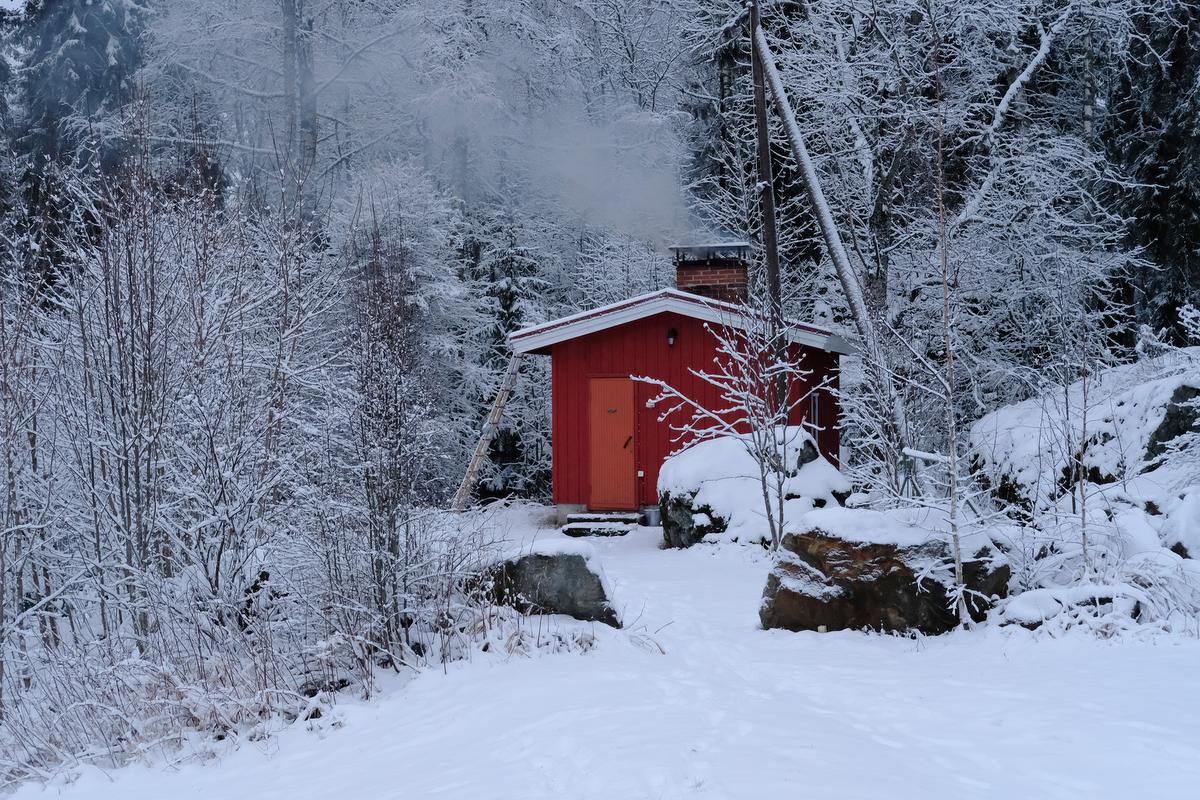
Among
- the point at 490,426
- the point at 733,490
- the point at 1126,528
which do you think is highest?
the point at 490,426

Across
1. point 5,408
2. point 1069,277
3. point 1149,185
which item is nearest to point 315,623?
point 5,408

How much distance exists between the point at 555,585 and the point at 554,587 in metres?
0.02

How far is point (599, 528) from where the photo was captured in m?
14.7

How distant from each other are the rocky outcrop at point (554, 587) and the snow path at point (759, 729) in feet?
0.81

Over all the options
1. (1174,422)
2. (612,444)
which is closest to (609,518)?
(612,444)

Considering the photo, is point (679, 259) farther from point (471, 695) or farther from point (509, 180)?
point (471, 695)

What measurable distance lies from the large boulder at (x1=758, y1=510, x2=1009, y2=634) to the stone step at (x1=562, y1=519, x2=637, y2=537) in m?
7.41

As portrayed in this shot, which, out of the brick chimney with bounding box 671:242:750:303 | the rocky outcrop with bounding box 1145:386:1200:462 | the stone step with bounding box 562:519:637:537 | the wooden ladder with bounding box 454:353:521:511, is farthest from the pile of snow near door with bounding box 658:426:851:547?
the rocky outcrop with bounding box 1145:386:1200:462

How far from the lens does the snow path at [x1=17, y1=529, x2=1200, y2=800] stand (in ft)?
12.3

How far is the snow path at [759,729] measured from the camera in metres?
3.74

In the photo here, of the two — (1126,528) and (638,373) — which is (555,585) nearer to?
(1126,528)

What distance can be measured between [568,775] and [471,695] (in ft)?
5.44

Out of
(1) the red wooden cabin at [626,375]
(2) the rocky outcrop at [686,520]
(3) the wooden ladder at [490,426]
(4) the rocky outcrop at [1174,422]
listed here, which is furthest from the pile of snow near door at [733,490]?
(4) the rocky outcrop at [1174,422]

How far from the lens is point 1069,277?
48.6 feet
